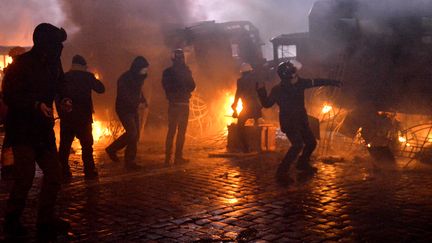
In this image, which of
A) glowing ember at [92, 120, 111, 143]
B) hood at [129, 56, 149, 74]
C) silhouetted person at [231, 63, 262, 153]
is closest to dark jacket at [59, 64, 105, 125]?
Result: hood at [129, 56, 149, 74]

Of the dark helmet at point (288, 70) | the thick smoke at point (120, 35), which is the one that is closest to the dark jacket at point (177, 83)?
the dark helmet at point (288, 70)

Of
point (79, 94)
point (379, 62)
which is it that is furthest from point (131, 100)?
point (379, 62)

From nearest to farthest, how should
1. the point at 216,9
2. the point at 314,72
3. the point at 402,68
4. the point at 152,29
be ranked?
the point at 402,68 → the point at 314,72 → the point at 152,29 → the point at 216,9

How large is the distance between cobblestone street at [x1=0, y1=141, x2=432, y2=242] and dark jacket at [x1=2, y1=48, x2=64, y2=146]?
0.95m

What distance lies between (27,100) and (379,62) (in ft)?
22.9

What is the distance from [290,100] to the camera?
707cm

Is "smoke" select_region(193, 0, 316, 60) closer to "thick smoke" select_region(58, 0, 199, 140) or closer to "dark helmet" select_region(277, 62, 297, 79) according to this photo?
"thick smoke" select_region(58, 0, 199, 140)

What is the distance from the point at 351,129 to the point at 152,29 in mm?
7352

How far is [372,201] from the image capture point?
17.7 ft

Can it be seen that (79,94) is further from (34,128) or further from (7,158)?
(34,128)

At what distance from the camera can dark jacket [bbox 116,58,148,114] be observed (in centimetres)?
775

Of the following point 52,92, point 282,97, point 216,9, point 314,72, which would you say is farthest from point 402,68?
point 216,9

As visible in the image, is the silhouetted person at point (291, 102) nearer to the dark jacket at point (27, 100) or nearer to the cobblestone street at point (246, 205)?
the cobblestone street at point (246, 205)

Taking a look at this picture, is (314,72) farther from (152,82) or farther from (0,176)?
(0,176)
